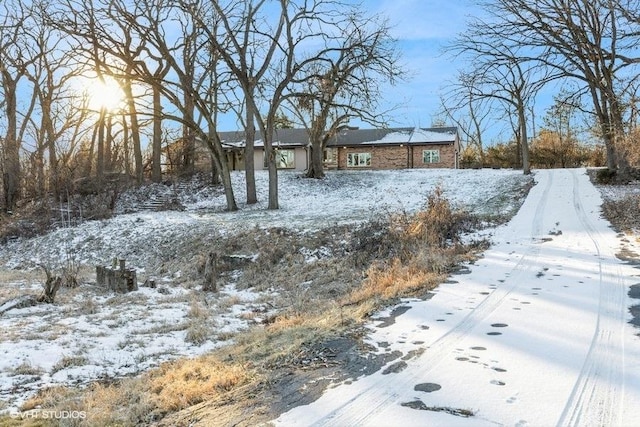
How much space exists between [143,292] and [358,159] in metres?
32.1

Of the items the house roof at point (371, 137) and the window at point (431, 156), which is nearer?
the window at point (431, 156)

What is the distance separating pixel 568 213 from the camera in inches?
585

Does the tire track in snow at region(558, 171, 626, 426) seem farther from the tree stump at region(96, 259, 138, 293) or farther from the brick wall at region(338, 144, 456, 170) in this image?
the brick wall at region(338, 144, 456, 170)

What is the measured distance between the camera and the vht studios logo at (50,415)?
Result: 3873mm

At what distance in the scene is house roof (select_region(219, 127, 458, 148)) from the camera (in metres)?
40.0

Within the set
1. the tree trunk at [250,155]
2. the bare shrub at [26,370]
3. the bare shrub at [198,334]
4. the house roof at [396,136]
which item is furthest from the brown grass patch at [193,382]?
the house roof at [396,136]

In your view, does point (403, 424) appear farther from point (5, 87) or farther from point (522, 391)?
point (5, 87)

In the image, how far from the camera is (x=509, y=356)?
4082mm

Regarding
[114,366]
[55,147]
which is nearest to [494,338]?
[114,366]

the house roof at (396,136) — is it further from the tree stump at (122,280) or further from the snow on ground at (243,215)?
the tree stump at (122,280)

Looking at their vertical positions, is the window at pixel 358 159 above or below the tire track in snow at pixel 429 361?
above

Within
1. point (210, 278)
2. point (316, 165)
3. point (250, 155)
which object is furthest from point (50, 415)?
point (316, 165)

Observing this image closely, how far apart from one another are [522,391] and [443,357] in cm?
80

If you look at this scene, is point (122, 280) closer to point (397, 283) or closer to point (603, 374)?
point (397, 283)
